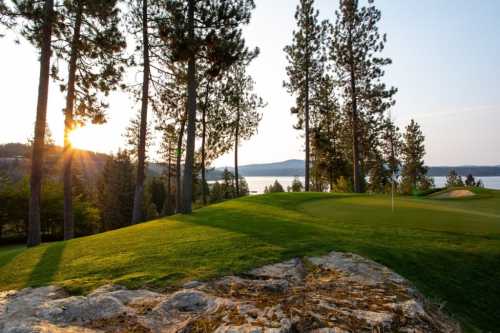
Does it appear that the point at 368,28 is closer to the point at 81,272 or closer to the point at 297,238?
the point at 297,238

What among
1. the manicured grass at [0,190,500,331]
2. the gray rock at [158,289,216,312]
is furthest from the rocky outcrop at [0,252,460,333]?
the manicured grass at [0,190,500,331]

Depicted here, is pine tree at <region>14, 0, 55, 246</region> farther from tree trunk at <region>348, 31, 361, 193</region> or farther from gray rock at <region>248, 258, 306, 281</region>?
tree trunk at <region>348, 31, 361, 193</region>

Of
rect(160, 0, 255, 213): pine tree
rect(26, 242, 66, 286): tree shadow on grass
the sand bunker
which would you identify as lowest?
rect(26, 242, 66, 286): tree shadow on grass

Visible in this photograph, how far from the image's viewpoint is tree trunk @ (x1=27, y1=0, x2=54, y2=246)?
39.0 feet

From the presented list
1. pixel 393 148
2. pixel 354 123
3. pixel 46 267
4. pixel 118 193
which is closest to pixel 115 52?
pixel 46 267

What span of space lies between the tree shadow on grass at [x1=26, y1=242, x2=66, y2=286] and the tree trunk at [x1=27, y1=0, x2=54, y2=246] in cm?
320

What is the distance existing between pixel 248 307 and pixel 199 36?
45.4 feet

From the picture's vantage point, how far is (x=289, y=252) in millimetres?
7195

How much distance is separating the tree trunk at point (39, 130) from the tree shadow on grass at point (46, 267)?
10.5 ft

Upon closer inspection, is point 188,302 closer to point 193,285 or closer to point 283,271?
point 193,285

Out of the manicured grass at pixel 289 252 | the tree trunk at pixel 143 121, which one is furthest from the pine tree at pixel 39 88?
the tree trunk at pixel 143 121

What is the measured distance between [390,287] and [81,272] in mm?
5840

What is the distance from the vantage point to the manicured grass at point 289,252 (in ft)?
19.7

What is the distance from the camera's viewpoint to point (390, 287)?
5133 millimetres
